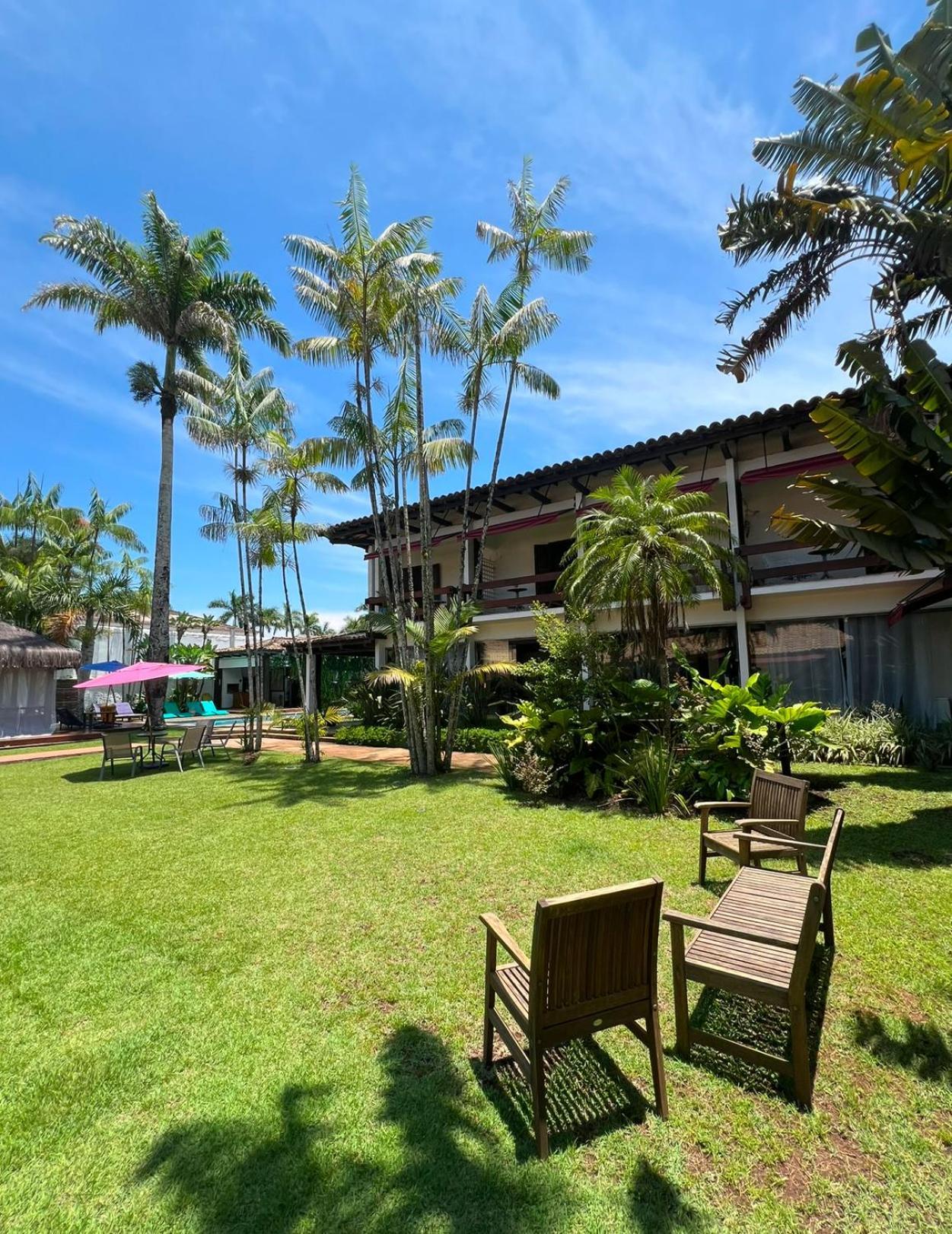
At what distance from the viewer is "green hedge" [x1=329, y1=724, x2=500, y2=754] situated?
15211 mm

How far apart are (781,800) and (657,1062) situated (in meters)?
3.33

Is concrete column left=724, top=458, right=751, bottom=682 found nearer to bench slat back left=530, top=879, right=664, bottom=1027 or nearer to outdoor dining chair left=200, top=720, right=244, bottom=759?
bench slat back left=530, top=879, right=664, bottom=1027

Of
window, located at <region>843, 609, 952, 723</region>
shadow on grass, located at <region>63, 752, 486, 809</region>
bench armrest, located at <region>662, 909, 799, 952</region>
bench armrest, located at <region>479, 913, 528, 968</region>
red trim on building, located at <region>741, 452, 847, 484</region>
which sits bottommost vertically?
shadow on grass, located at <region>63, 752, 486, 809</region>

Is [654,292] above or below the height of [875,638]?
above

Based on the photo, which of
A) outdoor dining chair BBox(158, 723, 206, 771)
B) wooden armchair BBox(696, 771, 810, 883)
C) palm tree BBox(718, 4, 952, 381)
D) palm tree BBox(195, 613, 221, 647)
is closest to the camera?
wooden armchair BBox(696, 771, 810, 883)

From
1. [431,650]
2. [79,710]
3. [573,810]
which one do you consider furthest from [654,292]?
[79,710]

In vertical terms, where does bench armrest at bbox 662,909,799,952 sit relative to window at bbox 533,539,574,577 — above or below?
below

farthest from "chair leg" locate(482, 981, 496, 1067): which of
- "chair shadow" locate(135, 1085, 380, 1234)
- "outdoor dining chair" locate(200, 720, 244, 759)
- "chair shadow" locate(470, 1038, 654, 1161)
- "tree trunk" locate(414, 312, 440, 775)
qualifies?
"outdoor dining chair" locate(200, 720, 244, 759)

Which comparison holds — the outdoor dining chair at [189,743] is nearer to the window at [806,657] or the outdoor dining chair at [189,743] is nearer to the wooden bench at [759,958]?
the wooden bench at [759,958]

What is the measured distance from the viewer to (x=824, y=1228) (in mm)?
2080

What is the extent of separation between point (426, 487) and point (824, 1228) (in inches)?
463

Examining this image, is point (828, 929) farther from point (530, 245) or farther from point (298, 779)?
point (530, 245)

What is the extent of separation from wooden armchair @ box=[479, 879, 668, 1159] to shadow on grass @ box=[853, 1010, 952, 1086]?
4.29ft

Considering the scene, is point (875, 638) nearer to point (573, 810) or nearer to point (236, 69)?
point (573, 810)
